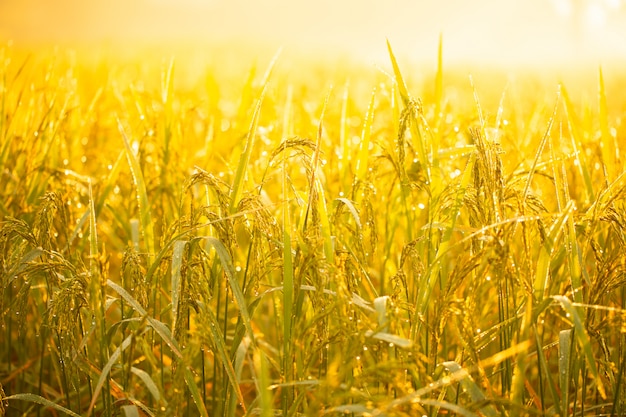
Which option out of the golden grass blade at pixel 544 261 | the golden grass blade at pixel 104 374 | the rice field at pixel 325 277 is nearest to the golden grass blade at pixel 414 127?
the rice field at pixel 325 277

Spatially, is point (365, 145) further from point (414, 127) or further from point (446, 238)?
→ point (446, 238)

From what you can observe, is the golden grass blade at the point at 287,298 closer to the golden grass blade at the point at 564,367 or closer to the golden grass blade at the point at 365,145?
the golden grass blade at the point at 365,145

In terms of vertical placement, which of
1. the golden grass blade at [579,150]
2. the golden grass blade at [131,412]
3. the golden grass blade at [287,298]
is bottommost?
the golden grass blade at [131,412]

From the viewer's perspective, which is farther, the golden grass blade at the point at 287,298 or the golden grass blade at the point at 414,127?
the golden grass blade at the point at 414,127

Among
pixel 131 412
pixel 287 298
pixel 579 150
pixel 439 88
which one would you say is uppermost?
pixel 439 88

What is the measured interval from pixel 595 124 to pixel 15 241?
8.17 ft

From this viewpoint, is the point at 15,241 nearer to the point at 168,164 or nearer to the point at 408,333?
the point at 168,164

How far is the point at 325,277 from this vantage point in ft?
3.43

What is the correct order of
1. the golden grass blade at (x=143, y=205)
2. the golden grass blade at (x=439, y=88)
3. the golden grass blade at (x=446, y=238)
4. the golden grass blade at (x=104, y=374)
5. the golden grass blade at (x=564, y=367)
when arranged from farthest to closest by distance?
the golden grass blade at (x=439, y=88) < the golden grass blade at (x=143, y=205) < the golden grass blade at (x=446, y=238) < the golden grass blade at (x=564, y=367) < the golden grass blade at (x=104, y=374)

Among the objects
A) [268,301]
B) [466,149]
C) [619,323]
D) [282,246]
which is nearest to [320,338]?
[282,246]

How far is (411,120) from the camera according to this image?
1.45 metres

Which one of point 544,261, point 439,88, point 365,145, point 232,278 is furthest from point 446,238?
point 439,88

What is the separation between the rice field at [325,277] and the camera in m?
1.11

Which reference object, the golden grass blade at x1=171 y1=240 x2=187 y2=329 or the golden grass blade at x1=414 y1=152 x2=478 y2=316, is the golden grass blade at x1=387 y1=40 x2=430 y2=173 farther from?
the golden grass blade at x1=171 y1=240 x2=187 y2=329
